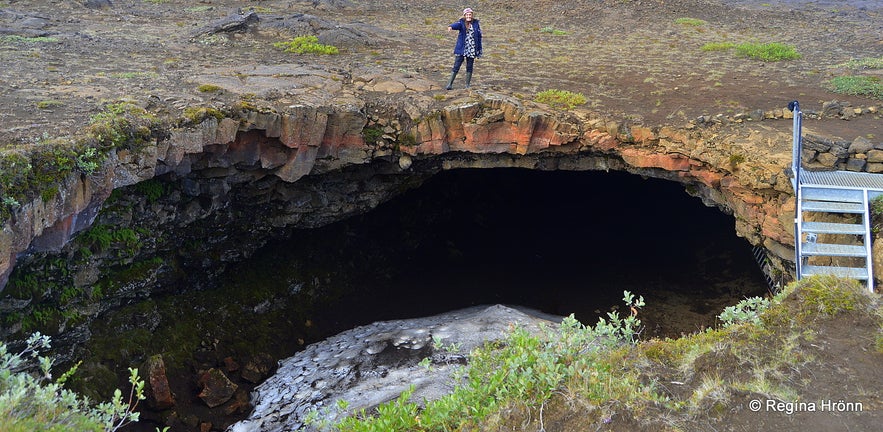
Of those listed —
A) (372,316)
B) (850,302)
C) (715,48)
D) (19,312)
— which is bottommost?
(372,316)

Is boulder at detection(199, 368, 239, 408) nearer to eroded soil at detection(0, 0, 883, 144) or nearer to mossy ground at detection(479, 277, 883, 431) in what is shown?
eroded soil at detection(0, 0, 883, 144)

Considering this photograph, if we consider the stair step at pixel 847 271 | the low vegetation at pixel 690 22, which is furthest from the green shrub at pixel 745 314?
the low vegetation at pixel 690 22

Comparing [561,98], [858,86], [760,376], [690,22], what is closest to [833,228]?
[760,376]

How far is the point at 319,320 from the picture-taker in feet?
54.9

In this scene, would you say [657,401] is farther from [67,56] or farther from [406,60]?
[67,56]

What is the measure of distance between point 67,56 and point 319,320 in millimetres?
9091

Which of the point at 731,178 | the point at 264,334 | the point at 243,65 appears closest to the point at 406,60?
the point at 243,65

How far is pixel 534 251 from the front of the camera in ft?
A: 65.5

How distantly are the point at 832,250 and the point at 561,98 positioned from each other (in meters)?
6.82

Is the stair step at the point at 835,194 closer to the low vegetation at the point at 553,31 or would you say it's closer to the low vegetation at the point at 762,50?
the low vegetation at the point at 762,50

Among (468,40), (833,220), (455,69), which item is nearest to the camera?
(833,220)

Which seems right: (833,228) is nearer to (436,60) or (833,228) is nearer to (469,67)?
(469,67)

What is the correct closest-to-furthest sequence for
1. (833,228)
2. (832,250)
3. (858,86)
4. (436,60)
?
(832,250) → (833,228) → (858,86) → (436,60)

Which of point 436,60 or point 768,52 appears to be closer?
point 436,60
